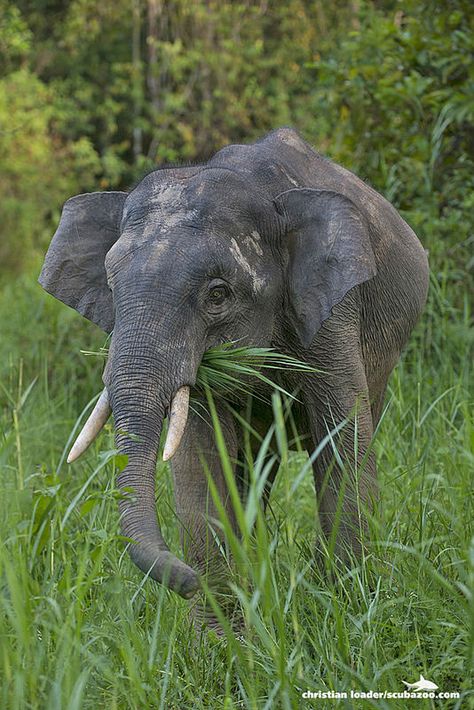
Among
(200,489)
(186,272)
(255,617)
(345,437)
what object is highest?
(186,272)

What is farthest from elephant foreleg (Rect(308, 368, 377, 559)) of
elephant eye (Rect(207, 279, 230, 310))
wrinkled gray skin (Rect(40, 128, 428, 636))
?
elephant eye (Rect(207, 279, 230, 310))

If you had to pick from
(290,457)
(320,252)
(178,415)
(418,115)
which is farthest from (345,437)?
(418,115)

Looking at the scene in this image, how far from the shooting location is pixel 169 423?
154 inches

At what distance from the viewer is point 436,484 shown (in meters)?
4.37

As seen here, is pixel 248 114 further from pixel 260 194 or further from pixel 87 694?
pixel 87 694

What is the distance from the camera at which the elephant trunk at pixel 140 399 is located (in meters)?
3.66

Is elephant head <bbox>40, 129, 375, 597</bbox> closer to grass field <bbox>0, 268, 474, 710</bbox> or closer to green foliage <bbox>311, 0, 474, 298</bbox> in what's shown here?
grass field <bbox>0, 268, 474, 710</bbox>

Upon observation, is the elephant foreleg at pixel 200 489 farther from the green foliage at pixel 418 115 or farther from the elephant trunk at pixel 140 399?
the green foliage at pixel 418 115

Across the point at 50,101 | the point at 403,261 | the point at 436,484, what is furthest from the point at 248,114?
the point at 436,484

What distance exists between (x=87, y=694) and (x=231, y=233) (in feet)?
5.57

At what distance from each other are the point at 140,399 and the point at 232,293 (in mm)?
566

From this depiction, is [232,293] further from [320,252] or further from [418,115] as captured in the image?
[418,115]

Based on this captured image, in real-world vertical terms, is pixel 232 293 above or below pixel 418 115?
above

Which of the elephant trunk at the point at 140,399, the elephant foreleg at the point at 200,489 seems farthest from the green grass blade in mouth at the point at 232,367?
the elephant foreleg at the point at 200,489
